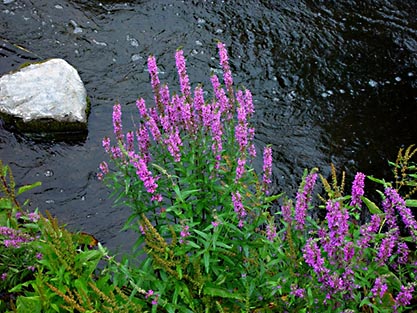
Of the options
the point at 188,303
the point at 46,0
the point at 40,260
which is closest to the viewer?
the point at 188,303

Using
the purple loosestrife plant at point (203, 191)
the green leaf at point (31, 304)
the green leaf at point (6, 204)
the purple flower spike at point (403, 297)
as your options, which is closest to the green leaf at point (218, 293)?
the purple loosestrife plant at point (203, 191)

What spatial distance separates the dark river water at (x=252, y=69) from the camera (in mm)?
5945

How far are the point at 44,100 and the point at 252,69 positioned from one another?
277 cm

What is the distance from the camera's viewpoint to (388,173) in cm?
608

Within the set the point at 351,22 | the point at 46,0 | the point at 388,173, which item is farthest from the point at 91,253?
the point at 351,22

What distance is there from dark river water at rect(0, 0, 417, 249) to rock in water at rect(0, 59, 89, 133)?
20 centimetres

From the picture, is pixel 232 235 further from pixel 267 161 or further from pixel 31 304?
pixel 31 304

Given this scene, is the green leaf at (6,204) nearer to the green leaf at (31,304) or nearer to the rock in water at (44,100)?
the green leaf at (31,304)

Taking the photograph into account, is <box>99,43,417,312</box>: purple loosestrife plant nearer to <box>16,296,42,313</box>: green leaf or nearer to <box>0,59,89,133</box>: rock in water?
<box>16,296,42,313</box>: green leaf

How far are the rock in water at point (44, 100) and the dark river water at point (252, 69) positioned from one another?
7.8 inches

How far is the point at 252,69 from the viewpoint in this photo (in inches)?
281

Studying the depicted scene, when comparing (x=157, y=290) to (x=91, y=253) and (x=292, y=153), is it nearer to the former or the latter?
(x=91, y=253)

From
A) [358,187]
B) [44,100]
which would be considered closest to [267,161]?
[358,187]

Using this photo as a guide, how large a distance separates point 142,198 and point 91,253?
517 mm
